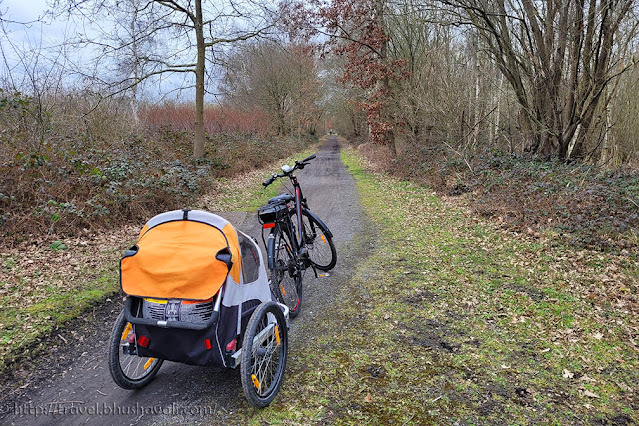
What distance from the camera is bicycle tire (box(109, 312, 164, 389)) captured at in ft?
8.97

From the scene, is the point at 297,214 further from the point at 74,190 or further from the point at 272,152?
the point at 272,152

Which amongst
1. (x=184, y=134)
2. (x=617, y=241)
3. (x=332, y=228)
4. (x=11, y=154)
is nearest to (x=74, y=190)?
(x=11, y=154)

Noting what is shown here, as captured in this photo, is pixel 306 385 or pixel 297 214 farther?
pixel 297 214

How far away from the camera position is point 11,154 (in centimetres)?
707

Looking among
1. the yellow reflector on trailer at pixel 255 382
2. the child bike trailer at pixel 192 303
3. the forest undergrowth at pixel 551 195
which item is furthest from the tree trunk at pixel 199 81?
the yellow reflector on trailer at pixel 255 382

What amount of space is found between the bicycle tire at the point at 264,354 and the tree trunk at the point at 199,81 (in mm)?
11779

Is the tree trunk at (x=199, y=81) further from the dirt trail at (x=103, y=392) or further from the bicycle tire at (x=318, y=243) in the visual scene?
the dirt trail at (x=103, y=392)

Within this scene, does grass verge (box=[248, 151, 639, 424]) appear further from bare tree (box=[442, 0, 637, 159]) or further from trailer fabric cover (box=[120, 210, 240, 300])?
bare tree (box=[442, 0, 637, 159])

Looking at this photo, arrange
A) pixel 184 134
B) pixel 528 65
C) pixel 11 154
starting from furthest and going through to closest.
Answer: pixel 184 134 → pixel 528 65 → pixel 11 154

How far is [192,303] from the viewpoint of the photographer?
103 inches

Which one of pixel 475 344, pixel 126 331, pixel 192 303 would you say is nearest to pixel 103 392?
pixel 126 331

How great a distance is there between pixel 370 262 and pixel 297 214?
1.92m

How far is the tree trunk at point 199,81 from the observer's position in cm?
1229

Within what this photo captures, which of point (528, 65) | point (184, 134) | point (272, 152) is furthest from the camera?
point (272, 152)
